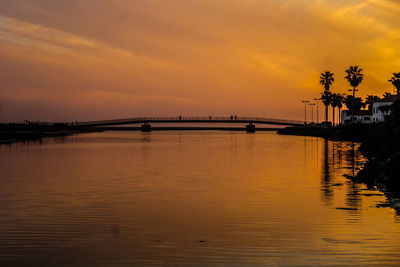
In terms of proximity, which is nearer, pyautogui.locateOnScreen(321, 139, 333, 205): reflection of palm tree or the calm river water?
the calm river water

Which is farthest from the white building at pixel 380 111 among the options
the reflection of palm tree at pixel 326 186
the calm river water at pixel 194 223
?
the calm river water at pixel 194 223

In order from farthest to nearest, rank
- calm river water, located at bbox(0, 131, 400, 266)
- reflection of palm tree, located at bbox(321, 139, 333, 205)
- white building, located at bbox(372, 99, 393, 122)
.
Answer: white building, located at bbox(372, 99, 393, 122) < reflection of palm tree, located at bbox(321, 139, 333, 205) < calm river water, located at bbox(0, 131, 400, 266)

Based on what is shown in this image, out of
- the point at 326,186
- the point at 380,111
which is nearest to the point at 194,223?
the point at 326,186

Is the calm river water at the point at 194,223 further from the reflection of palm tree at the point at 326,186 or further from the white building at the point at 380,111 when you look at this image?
the white building at the point at 380,111

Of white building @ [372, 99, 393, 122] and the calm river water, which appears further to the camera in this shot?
white building @ [372, 99, 393, 122]

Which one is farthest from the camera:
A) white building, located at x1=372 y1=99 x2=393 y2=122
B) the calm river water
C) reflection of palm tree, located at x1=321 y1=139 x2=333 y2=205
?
white building, located at x1=372 y1=99 x2=393 y2=122

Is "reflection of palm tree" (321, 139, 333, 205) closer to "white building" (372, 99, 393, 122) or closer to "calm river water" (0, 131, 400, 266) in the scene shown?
"calm river water" (0, 131, 400, 266)

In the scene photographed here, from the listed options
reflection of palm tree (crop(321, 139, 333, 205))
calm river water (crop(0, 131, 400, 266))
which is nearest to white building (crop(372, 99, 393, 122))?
reflection of palm tree (crop(321, 139, 333, 205))

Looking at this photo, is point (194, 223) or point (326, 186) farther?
point (326, 186)

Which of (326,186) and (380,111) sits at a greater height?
(380,111)

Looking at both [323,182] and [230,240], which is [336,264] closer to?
[230,240]

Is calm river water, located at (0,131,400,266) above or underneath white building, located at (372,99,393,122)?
underneath

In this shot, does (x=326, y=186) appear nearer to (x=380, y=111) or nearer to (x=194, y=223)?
(x=194, y=223)

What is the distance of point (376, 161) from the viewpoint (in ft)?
130
